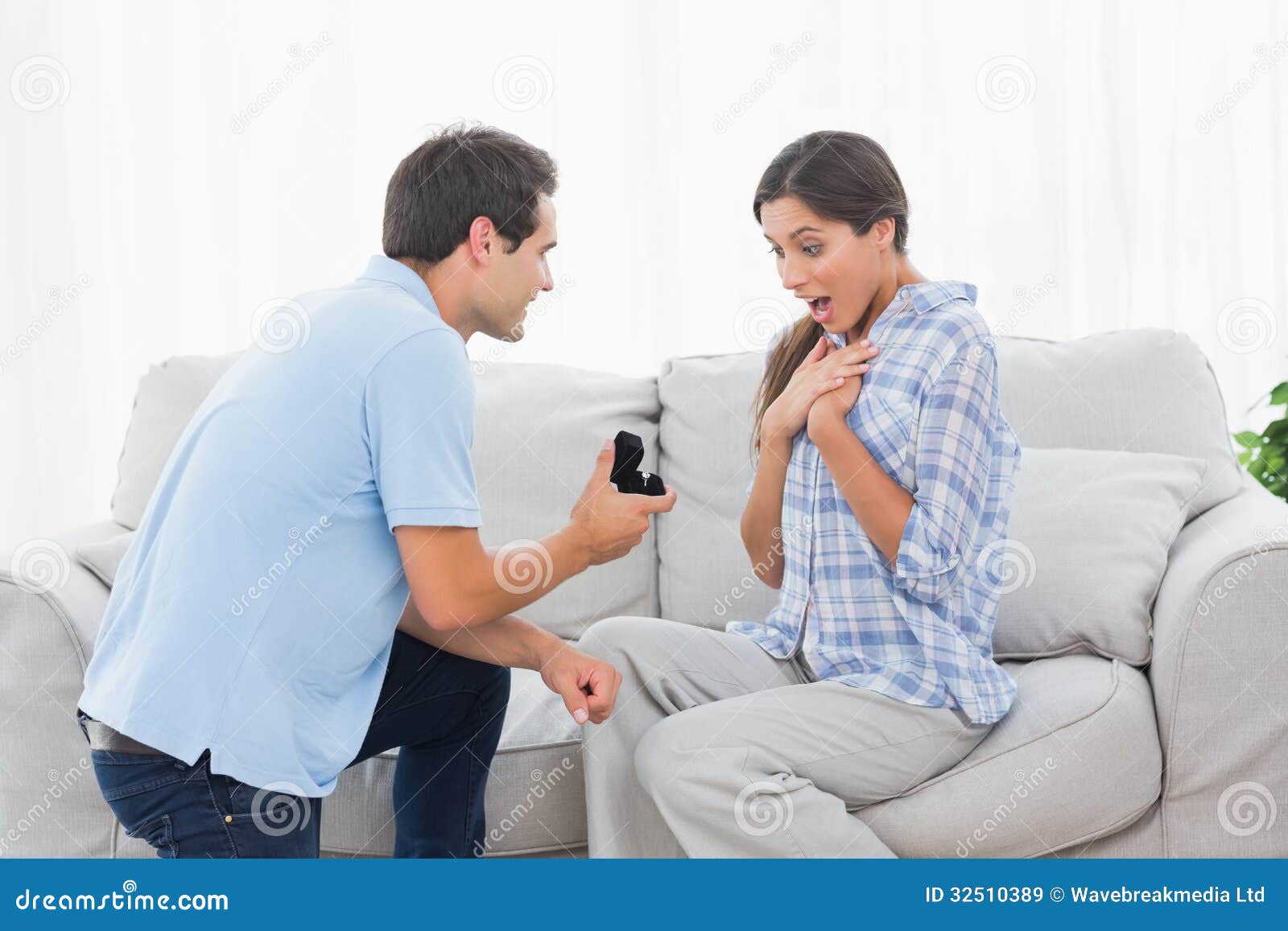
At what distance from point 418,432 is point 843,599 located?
61cm

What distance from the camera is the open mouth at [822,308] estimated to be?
59.9 inches

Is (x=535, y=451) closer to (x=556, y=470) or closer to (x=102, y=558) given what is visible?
(x=556, y=470)

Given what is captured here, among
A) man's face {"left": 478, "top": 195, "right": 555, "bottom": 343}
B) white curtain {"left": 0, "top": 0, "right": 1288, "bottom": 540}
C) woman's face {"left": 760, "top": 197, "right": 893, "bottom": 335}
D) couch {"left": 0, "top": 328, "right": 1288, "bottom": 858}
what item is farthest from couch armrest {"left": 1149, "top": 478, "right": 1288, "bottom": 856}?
white curtain {"left": 0, "top": 0, "right": 1288, "bottom": 540}

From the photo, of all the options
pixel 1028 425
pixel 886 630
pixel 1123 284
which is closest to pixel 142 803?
pixel 886 630

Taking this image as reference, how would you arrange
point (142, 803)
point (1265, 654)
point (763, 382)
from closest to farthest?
1. point (142, 803)
2. point (1265, 654)
3. point (763, 382)

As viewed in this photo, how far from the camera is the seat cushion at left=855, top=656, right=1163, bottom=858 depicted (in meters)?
1.39

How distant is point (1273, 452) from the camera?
2.38 m

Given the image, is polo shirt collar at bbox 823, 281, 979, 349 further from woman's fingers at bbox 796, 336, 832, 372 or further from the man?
the man

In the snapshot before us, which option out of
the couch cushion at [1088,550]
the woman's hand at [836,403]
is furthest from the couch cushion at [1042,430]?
the woman's hand at [836,403]

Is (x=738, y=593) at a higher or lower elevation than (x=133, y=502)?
lower

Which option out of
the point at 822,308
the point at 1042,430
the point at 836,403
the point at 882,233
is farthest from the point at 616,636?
the point at 1042,430

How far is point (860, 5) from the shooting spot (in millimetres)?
2545

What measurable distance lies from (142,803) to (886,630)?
0.90 metres

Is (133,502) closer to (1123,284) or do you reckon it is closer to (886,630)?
(886,630)
